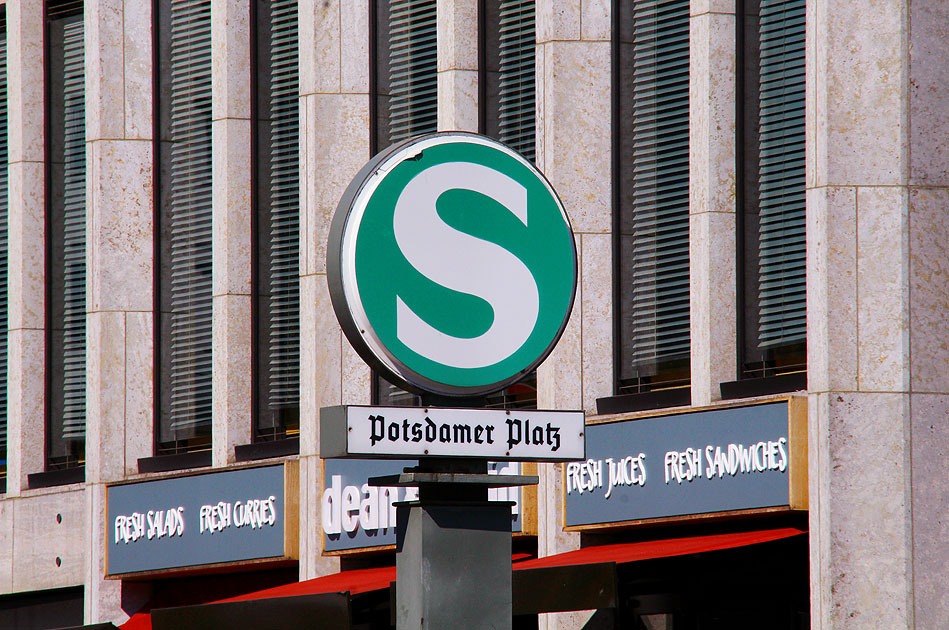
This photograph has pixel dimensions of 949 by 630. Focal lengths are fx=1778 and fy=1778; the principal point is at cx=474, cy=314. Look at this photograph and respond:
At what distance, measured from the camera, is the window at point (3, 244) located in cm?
2216

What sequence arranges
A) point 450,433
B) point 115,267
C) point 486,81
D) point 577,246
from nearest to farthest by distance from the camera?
point 450,433
point 577,246
point 486,81
point 115,267

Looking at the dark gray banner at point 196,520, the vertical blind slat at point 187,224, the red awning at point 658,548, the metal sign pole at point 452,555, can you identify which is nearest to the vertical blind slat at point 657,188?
the red awning at point 658,548

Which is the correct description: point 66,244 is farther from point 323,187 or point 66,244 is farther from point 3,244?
point 323,187

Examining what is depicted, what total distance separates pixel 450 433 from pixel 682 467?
8096 millimetres

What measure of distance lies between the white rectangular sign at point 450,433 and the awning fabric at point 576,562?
20.5 ft

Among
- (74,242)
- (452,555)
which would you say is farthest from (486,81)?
(452,555)

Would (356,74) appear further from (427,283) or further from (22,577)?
(427,283)

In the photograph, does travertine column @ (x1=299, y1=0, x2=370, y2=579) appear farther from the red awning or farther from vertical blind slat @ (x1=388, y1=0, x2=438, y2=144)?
the red awning

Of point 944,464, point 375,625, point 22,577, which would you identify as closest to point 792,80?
point 944,464

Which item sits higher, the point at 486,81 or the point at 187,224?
the point at 486,81

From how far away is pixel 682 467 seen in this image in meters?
13.5

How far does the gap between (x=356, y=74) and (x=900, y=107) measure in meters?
6.56

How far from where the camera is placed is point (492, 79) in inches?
641

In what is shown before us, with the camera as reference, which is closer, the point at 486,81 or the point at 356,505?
the point at 486,81
